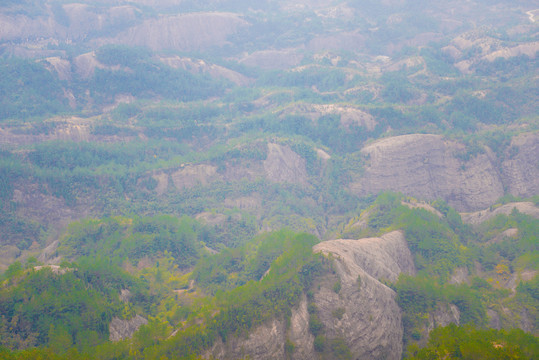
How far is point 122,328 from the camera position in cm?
2252

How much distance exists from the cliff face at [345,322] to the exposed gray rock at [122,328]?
18.0 feet

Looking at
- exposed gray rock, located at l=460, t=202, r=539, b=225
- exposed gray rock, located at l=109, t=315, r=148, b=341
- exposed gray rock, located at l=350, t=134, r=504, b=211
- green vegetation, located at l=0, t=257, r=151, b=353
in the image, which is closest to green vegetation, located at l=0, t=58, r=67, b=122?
green vegetation, located at l=0, t=257, r=151, b=353

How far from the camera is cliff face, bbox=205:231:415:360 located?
20.1 meters

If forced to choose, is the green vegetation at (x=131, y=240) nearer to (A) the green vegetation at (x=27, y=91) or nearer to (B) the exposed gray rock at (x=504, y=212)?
(B) the exposed gray rock at (x=504, y=212)

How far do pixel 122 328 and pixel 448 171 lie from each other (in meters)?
37.6

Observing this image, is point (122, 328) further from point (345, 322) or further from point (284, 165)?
point (284, 165)

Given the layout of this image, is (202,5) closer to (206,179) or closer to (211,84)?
(211,84)

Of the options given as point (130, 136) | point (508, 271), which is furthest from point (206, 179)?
point (508, 271)

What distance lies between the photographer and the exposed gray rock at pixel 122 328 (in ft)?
71.7

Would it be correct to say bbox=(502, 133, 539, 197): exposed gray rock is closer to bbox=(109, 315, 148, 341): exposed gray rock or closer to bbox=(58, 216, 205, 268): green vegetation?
bbox=(58, 216, 205, 268): green vegetation

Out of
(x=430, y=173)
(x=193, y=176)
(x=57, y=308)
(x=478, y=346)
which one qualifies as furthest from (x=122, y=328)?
(x=430, y=173)

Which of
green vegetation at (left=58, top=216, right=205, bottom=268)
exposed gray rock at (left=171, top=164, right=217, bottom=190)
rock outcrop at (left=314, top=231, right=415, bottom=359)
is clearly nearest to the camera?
rock outcrop at (left=314, top=231, right=415, bottom=359)

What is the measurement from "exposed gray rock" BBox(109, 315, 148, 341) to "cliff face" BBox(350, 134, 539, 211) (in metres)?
31.5

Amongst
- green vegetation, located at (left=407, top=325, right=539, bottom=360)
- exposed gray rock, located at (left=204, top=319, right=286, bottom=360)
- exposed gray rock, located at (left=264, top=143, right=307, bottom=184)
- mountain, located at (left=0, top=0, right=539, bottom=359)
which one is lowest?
exposed gray rock, located at (left=264, top=143, right=307, bottom=184)
